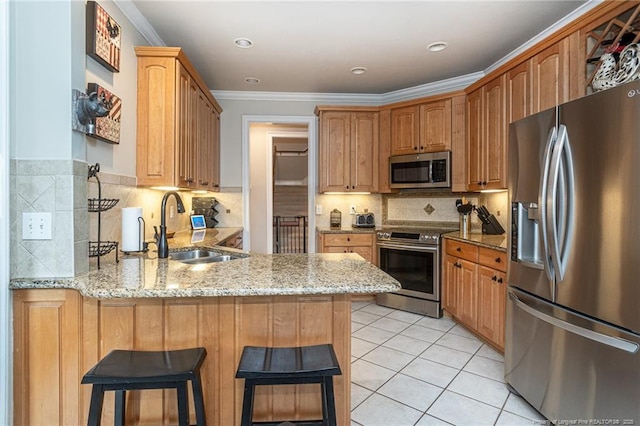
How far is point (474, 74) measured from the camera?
11.8 feet

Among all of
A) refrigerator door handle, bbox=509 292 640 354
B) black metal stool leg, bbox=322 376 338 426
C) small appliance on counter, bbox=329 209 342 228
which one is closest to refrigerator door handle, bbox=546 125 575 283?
refrigerator door handle, bbox=509 292 640 354

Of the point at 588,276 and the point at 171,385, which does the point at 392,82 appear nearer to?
the point at 588,276

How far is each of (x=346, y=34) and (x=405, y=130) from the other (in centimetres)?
156

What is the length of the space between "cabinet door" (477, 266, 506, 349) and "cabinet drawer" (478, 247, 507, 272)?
4 centimetres

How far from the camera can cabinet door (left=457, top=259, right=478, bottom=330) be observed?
2.96 m

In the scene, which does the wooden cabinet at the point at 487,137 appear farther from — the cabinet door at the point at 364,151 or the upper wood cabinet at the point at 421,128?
the cabinet door at the point at 364,151

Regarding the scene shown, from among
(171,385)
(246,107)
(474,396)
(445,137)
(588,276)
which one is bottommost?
(474,396)

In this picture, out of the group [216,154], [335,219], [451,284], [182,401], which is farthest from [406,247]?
[182,401]

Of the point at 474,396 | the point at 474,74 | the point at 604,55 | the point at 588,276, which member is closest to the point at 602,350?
the point at 588,276

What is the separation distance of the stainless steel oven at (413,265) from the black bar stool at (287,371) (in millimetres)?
2495

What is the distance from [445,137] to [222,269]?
3029 millimetres

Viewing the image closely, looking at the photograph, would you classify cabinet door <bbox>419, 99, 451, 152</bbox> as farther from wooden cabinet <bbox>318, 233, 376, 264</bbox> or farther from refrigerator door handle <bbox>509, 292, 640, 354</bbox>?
refrigerator door handle <bbox>509, 292, 640, 354</bbox>

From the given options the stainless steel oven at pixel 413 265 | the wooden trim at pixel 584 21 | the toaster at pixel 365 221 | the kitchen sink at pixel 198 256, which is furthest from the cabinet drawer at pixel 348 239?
the wooden trim at pixel 584 21

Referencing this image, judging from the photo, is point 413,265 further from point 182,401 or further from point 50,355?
point 50,355
